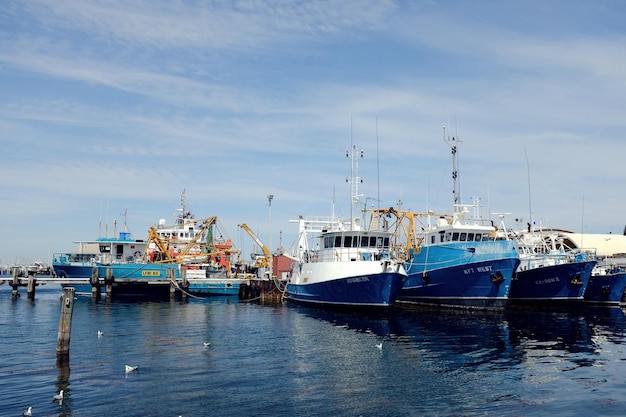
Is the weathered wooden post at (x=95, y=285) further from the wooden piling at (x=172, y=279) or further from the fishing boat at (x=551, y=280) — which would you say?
the fishing boat at (x=551, y=280)

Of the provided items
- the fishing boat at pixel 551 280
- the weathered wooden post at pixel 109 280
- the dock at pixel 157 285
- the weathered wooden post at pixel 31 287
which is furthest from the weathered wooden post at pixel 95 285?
the fishing boat at pixel 551 280

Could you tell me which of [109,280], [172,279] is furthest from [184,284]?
[109,280]

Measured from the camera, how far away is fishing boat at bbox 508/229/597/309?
1897 inches

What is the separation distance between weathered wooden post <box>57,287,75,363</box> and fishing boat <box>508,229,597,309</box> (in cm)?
3950

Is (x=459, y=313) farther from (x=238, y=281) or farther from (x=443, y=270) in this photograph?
(x=238, y=281)

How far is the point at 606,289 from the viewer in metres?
53.2

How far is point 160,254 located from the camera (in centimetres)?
7694

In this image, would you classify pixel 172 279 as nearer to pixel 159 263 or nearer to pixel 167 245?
pixel 159 263

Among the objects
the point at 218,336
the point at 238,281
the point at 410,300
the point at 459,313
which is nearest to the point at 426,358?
the point at 218,336

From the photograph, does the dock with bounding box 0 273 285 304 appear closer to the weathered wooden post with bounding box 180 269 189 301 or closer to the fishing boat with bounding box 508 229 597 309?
the weathered wooden post with bounding box 180 269 189 301

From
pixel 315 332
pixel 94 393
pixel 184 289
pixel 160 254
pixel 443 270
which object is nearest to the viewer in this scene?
pixel 94 393

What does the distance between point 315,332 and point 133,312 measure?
66.0ft

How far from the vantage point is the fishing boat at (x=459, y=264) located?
147ft

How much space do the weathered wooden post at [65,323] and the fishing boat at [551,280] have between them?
130 feet
